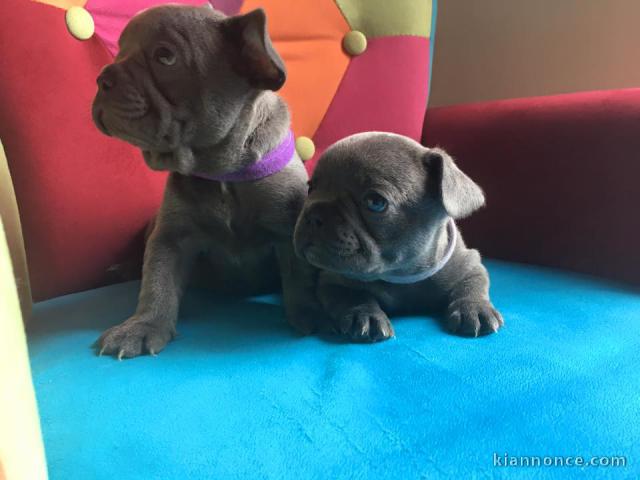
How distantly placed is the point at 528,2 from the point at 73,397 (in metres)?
2.34

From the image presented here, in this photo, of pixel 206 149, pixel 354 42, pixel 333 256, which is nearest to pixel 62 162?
pixel 206 149

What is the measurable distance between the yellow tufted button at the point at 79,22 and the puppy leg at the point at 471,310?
1.11 metres

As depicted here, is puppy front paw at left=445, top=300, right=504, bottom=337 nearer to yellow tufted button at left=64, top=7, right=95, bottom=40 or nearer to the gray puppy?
the gray puppy

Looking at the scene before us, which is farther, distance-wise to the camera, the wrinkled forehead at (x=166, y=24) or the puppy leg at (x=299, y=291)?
the puppy leg at (x=299, y=291)

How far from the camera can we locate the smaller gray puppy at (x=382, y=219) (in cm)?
117

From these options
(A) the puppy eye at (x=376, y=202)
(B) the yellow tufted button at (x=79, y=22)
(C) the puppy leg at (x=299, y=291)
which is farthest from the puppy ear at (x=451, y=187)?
(B) the yellow tufted button at (x=79, y=22)

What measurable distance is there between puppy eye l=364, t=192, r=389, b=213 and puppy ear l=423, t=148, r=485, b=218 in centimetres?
12

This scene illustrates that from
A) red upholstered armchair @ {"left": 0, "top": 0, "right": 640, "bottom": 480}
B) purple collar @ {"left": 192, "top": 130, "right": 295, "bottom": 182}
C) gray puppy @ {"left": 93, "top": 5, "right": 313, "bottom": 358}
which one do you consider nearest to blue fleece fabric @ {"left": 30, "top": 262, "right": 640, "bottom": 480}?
red upholstered armchair @ {"left": 0, "top": 0, "right": 640, "bottom": 480}

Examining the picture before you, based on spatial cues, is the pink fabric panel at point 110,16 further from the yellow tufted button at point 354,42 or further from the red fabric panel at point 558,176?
the red fabric panel at point 558,176

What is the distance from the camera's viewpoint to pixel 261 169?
130cm

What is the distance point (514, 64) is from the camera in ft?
8.31

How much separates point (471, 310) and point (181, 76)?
2.54 ft

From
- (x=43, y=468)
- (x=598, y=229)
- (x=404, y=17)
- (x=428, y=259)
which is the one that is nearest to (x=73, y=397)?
(x=43, y=468)

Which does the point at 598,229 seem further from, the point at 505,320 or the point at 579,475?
the point at 579,475
